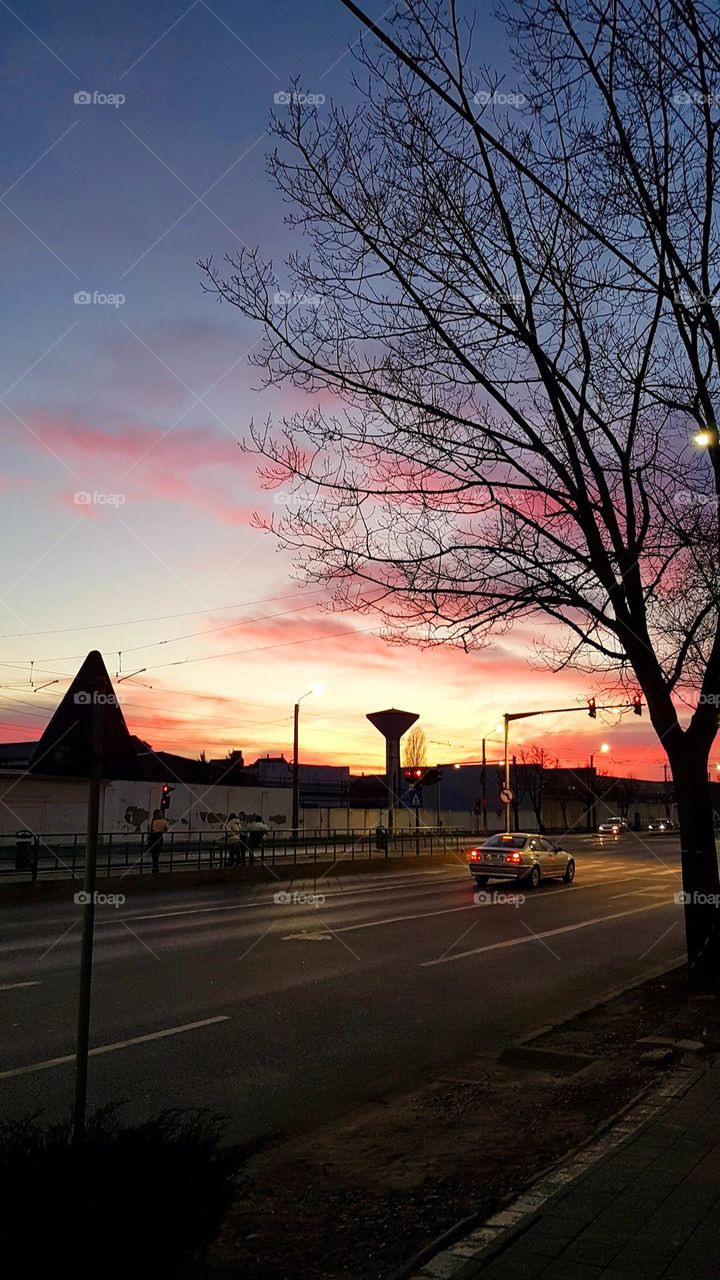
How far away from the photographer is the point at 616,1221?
4.10m

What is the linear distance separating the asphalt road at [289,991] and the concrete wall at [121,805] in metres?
16.4

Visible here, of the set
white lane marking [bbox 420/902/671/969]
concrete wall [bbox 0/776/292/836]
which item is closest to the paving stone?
white lane marking [bbox 420/902/671/969]

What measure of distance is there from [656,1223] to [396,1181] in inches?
58.5

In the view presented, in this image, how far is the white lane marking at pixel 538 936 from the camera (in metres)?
13.3

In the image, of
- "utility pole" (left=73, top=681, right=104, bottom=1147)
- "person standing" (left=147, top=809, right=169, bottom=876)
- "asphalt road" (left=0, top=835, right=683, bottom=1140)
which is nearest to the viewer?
"utility pole" (left=73, top=681, right=104, bottom=1147)

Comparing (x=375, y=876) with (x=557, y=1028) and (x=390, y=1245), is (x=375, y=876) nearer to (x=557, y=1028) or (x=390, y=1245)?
(x=557, y=1028)

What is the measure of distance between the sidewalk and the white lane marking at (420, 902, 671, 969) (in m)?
7.82

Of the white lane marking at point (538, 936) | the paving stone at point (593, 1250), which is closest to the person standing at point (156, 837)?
the white lane marking at point (538, 936)

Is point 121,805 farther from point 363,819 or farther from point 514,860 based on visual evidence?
point 514,860

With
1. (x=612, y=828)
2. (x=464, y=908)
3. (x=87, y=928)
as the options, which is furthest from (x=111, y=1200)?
(x=612, y=828)

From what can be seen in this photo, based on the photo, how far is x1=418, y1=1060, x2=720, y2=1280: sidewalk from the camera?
12.1 ft

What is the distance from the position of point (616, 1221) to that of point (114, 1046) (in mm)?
5215

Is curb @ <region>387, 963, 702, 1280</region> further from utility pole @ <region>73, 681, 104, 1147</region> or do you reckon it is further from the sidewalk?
utility pole @ <region>73, 681, 104, 1147</region>

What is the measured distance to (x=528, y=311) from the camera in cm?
902
